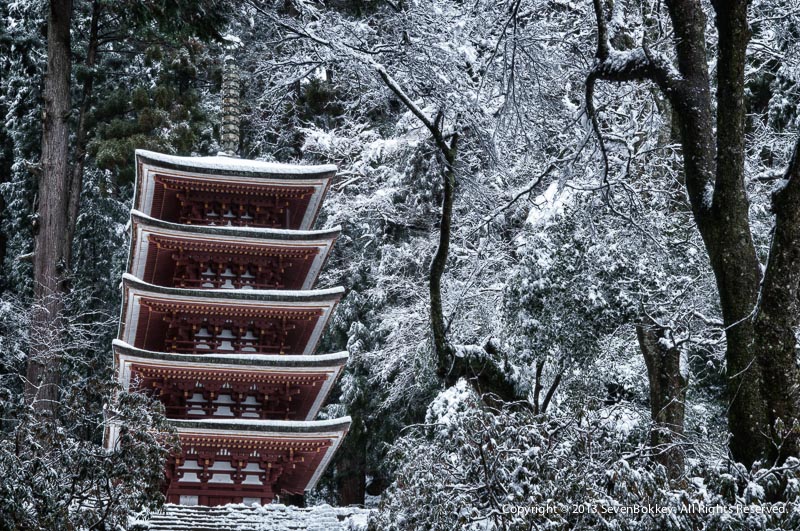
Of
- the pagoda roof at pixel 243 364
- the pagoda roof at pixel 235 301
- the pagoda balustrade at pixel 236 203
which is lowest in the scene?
the pagoda roof at pixel 243 364

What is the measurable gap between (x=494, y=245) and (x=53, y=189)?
9175 millimetres

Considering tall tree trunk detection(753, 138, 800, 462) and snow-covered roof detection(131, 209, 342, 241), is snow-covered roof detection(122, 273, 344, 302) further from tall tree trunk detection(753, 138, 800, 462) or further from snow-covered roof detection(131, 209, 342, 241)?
tall tree trunk detection(753, 138, 800, 462)

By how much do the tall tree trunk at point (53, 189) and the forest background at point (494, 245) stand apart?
66 millimetres

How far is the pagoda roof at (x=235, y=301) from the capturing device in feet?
51.7

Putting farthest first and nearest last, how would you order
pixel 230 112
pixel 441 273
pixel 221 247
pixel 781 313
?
pixel 230 112, pixel 221 247, pixel 441 273, pixel 781 313

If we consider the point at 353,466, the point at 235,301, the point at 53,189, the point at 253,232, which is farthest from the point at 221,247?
the point at 353,466

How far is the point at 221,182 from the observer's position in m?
17.4

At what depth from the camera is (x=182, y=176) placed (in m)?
17.2

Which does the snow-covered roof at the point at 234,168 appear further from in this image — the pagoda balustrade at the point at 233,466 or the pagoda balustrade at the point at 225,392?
the pagoda balustrade at the point at 233,466

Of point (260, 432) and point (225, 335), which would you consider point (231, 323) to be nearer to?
point (225, 335)

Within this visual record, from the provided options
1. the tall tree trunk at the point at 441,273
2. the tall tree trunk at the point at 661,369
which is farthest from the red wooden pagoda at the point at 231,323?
the tall tree trunk at the point at 661,369

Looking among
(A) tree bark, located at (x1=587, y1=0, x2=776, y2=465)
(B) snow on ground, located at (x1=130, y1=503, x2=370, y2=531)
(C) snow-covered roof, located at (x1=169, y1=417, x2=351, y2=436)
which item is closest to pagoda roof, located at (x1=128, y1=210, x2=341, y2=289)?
(C) snow-covered roof, located at (x1=169, y1=417, x2=351, y2=436)

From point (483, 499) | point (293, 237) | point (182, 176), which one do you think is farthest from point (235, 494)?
point (483, 499)

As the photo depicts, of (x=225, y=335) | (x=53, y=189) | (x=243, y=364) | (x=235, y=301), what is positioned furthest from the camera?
(x=53, y=189)
